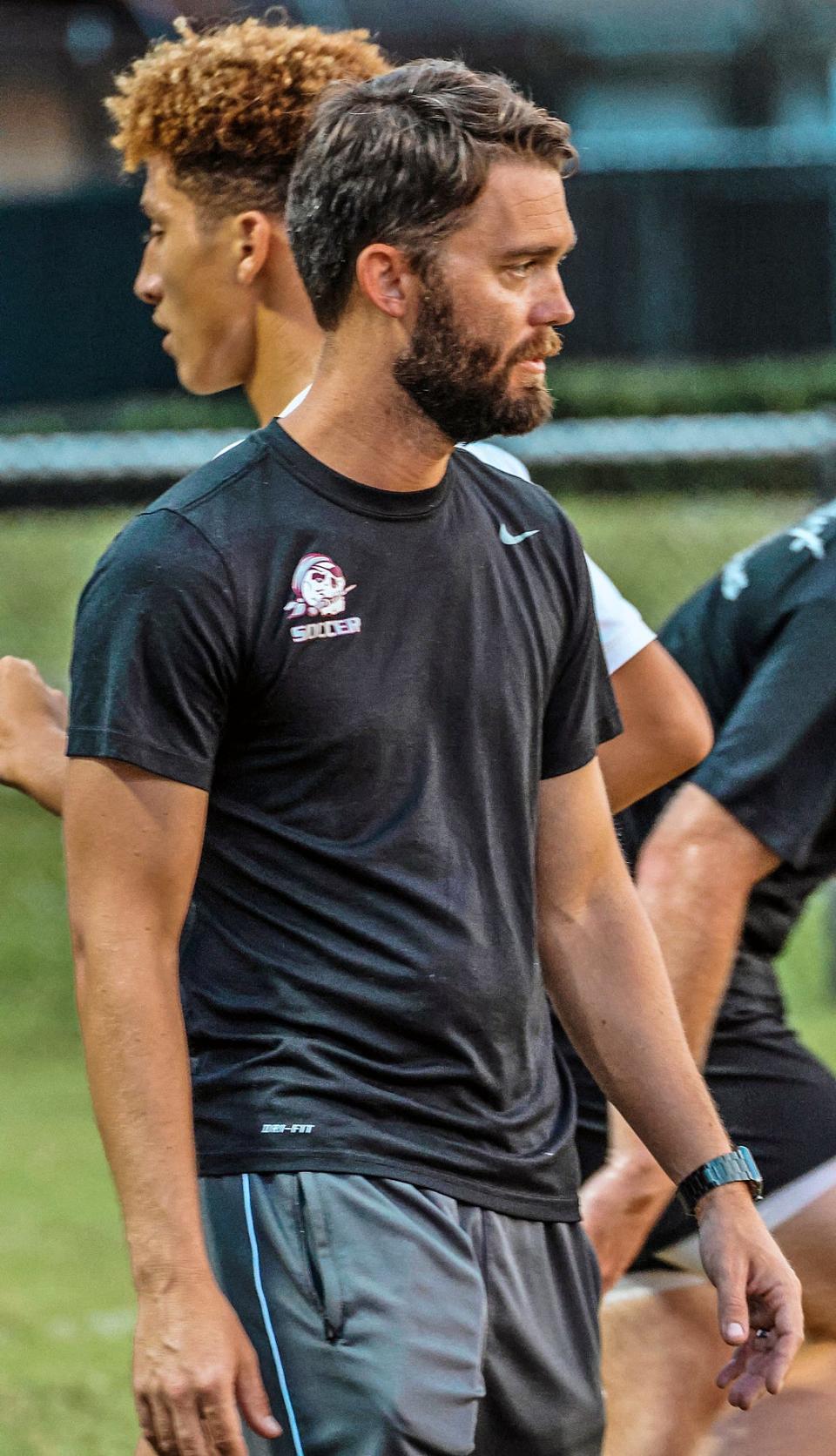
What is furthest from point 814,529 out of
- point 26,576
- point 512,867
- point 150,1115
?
point 26,576

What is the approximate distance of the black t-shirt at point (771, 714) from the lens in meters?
2.88

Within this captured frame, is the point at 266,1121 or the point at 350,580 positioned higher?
the point at 350,580

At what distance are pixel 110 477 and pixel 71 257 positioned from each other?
1.77 metres

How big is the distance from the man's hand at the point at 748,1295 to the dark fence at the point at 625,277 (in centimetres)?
725

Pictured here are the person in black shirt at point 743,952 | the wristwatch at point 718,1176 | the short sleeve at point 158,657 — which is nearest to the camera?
the short sleeve at point 158,657

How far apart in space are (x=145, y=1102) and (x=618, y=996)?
64 centimetres

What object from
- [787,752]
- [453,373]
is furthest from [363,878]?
[787,752]

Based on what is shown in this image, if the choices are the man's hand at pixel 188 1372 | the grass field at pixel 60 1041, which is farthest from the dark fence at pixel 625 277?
the man's hand at pixel 188 1372

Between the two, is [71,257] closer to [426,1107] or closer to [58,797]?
[58,797]

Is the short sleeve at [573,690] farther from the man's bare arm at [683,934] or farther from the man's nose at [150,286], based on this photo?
the man's nose at [150,286]

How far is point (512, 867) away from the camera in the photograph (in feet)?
7.23

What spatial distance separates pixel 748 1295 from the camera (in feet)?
7.18

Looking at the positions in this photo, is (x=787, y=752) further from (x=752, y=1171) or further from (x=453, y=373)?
(x=453, y=373)

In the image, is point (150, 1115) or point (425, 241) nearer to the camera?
point (150, 1115)
